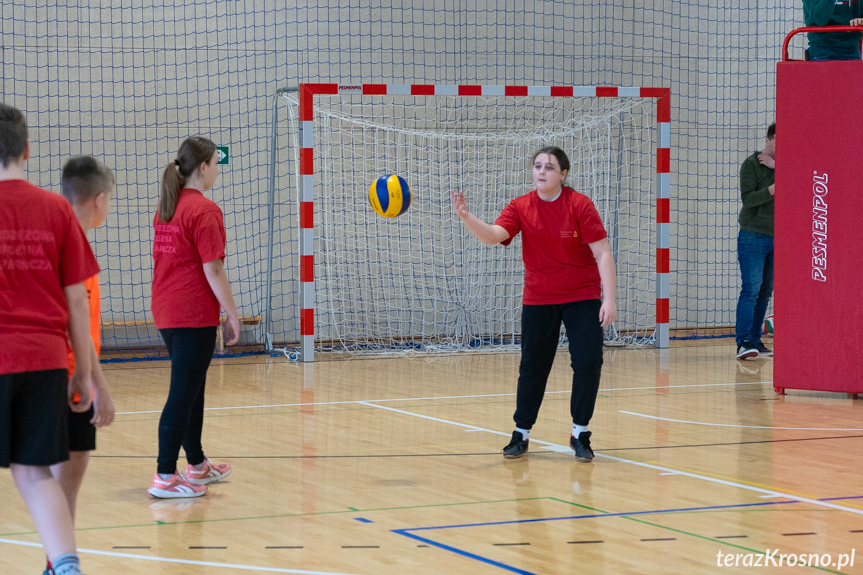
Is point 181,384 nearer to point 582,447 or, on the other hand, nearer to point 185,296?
point 185,296

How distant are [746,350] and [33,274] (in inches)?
316

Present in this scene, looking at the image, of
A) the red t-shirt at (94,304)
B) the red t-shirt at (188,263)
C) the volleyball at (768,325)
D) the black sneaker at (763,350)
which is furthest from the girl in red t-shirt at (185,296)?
the volleyball at (768,325)

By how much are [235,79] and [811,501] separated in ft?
26.2

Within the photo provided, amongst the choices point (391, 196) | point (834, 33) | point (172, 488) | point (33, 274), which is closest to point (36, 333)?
point (33, 274)

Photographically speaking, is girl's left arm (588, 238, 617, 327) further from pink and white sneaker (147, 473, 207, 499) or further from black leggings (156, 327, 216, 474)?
pink and white sneaker (147, 473, 207, 499)

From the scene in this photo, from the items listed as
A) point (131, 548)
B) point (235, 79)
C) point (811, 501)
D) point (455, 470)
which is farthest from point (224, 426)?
point (235, 79)

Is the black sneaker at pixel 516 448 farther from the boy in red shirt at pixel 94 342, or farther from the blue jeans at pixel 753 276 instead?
the blue jeans at pixel 753 276

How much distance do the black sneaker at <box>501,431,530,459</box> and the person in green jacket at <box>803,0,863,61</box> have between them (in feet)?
13.0

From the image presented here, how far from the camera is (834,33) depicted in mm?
7762

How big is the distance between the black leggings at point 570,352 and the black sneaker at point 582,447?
0.08 m

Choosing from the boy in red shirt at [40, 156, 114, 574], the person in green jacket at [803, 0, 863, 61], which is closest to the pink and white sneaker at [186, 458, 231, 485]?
the boy in red shirt at [40, 156, 114, 574]

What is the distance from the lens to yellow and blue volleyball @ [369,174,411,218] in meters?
6.71

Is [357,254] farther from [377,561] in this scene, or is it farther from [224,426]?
[377,561]

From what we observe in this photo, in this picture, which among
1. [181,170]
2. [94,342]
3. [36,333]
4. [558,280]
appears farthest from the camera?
[558,280]
